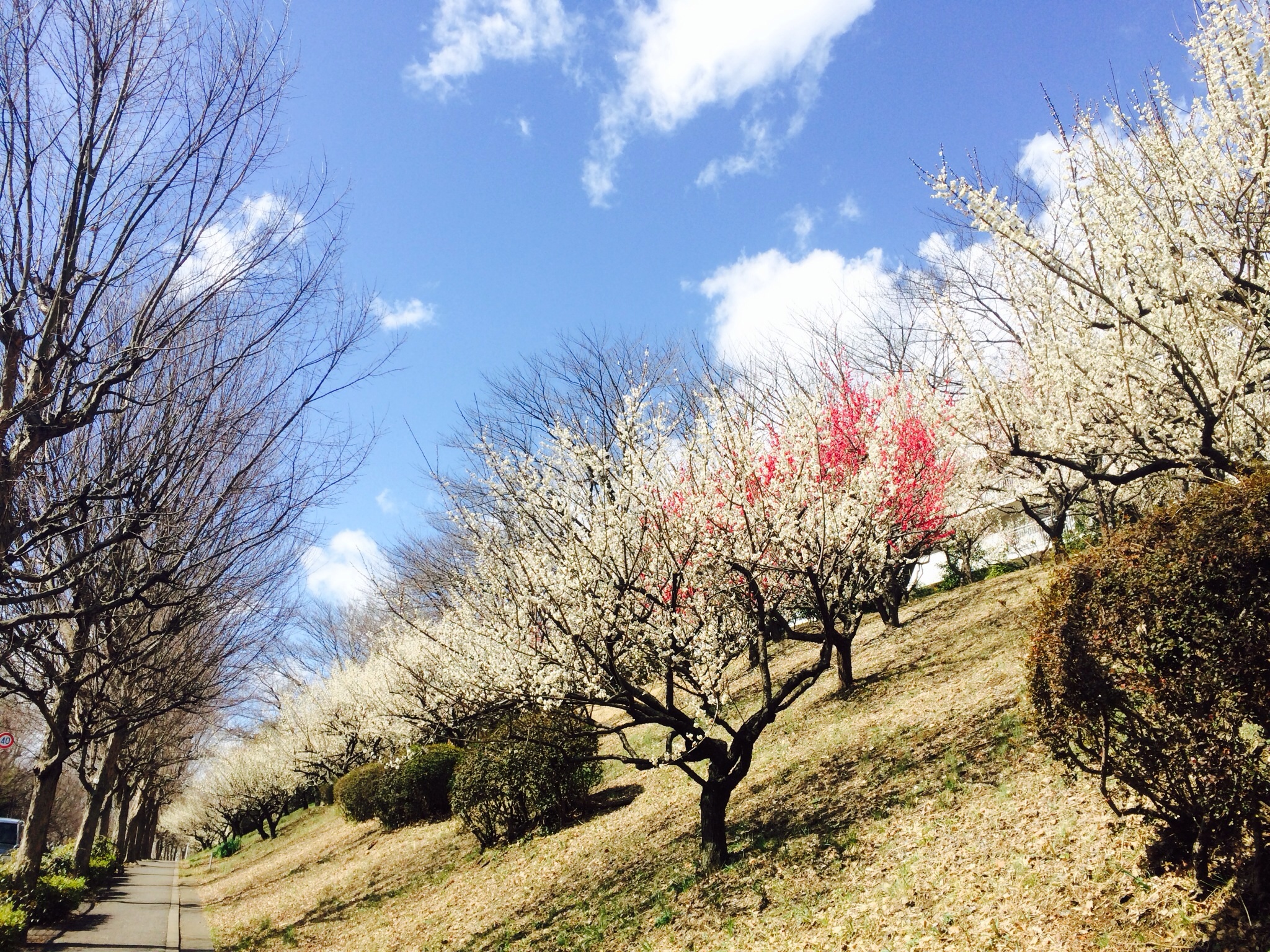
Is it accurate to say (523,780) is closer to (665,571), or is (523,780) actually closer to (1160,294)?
(665,571)

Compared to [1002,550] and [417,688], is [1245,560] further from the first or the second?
[1002,550]

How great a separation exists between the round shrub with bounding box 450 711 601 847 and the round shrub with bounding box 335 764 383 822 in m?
Result: 6.89

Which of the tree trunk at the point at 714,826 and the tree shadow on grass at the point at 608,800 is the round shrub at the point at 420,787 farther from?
the tree trunk at the point at 714,826

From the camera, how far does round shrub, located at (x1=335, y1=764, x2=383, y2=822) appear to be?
18.0 m

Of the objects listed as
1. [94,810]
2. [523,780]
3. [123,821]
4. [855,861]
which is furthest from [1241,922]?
[123,821]

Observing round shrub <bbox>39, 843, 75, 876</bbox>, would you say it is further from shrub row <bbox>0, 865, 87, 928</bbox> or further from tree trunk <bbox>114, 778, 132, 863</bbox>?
tree trunk <bbox>114, 778, 132, 863</bbox>

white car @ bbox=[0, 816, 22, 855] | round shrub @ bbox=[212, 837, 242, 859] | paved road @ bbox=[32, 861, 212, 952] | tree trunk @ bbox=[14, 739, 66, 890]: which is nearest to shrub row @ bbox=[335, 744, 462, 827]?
paved road @ bbox=[32, 861, 212, 952]

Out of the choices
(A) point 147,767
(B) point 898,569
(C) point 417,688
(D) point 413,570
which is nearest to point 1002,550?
(B) point 898,569

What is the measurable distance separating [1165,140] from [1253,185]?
68cm

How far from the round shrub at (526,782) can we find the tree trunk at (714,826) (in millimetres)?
4057

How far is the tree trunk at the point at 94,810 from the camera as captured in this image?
15.4 metres

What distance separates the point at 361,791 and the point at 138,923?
632cm

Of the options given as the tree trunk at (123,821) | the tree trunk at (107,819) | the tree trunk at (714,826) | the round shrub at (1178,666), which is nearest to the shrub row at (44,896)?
the tree trunk at (714,826)

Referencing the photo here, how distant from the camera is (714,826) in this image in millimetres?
6609
